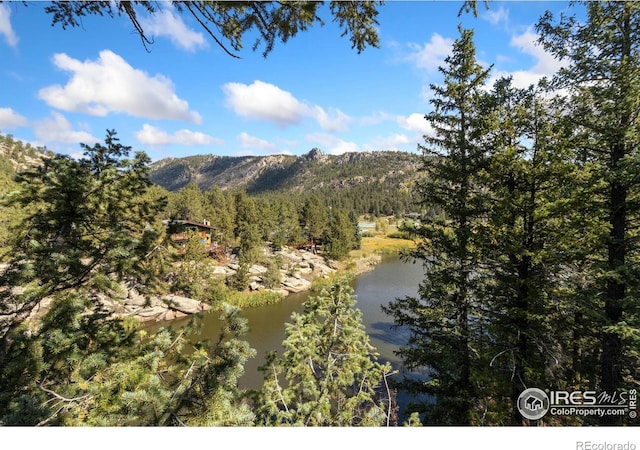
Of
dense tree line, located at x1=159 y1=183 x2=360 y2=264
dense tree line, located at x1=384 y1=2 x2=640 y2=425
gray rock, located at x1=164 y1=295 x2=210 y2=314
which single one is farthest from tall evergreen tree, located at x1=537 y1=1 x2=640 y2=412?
dense tree line, located at x1=159 y1=183 x2=360 y2=264

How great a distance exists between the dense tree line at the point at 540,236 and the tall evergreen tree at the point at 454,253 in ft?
0.10

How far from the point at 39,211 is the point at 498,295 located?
7.99m

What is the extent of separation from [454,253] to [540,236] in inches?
63.8

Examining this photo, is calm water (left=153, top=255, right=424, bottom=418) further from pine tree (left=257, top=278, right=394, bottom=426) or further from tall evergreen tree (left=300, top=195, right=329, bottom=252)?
tall evergreen tree (left=300, top=195, right=329, bottom=252)

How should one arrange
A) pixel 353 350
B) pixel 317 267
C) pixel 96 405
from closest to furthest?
pixel 96 405, pixel 353 350, pixel 317 267

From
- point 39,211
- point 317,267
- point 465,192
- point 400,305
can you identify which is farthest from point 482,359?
point 317,267

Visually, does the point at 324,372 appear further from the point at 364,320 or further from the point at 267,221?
the point at 267,221

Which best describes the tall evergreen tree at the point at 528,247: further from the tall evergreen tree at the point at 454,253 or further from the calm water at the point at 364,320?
the calm water at the point at 364,320

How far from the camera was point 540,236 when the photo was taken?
223 inches

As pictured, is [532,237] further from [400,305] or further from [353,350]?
[353,350]

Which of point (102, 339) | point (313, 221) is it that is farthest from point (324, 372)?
point (313, 221)

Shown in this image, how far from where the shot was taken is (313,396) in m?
4.48

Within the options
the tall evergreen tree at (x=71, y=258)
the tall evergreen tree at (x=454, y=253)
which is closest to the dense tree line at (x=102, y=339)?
the tall evergreen tree at (x=71, y=258)

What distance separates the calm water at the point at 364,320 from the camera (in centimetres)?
1382
